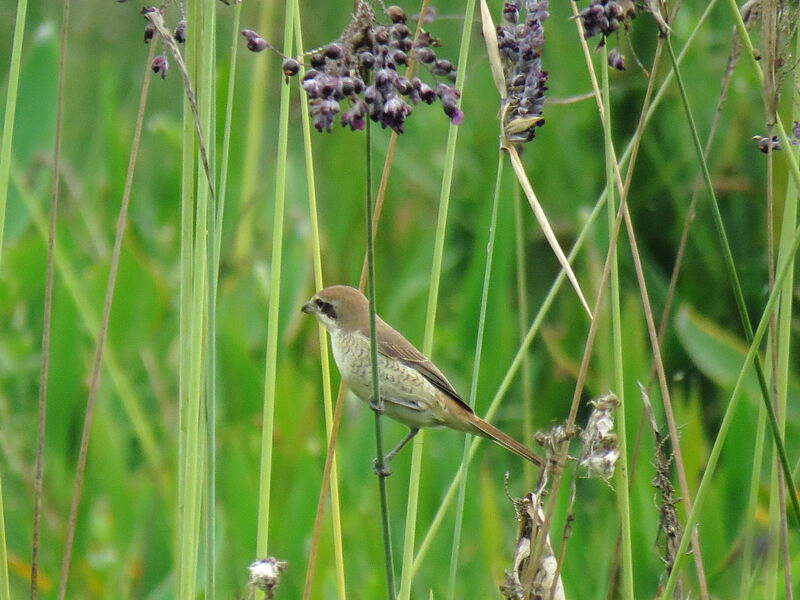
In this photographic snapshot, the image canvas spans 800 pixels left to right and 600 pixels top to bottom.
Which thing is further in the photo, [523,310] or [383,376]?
[383,376]

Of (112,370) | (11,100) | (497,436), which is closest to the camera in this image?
(11,100)

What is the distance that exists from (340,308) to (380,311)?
1439mm

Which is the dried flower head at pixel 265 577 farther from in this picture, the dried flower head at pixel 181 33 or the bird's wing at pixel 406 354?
the bird's wing at pixel 406 354

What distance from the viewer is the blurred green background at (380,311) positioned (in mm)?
2723

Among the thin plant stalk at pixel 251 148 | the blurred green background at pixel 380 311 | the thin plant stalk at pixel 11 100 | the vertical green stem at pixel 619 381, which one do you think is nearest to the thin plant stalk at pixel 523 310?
the blurred green background at pixel 380 311

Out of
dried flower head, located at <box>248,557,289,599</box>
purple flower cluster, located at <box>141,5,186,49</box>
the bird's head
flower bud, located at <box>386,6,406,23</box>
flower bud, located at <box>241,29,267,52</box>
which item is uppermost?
the bird's head

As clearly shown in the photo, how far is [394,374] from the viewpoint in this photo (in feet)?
7.93

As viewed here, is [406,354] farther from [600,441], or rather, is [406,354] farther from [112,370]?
[600,441]

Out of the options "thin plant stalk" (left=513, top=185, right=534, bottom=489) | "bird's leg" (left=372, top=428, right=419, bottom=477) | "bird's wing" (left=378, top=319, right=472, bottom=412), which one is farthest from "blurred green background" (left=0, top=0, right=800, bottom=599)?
"bird's wing" (left=378, top=319, right=472, bottom=412)

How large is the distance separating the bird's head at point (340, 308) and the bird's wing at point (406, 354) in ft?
0.18

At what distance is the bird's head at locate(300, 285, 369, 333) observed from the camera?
7.88ft

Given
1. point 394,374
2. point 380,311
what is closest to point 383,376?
point 394,374

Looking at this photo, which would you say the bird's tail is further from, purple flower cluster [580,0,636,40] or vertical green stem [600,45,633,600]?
purple flower cluster [580,0,636,40]

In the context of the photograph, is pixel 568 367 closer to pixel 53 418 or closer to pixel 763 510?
pixel 763 510
